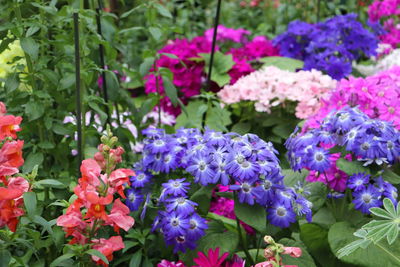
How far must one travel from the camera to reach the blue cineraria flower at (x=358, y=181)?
1.78 metres

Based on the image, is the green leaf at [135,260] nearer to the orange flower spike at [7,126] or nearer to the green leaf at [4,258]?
the green leaf at [4,258]

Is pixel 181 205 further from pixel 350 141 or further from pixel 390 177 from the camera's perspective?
pixel 390 177

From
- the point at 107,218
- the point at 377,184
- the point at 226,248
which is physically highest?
the point at 107,218

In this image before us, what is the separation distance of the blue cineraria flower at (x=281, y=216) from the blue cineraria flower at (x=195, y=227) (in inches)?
7.6

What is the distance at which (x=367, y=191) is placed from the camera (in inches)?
70.6

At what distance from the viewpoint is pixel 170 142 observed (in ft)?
6.17

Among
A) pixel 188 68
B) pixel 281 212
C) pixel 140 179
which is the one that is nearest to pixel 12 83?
pixel 140 179

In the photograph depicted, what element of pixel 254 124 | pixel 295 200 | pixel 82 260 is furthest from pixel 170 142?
pixel 254 124

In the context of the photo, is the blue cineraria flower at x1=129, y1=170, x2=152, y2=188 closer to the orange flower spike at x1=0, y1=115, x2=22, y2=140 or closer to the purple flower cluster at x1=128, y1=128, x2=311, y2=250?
the purple flower cluster at x1=128, y1=128, x2=311, y2=250

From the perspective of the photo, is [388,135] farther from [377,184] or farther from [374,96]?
[374,96]

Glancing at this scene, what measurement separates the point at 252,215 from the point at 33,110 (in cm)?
82

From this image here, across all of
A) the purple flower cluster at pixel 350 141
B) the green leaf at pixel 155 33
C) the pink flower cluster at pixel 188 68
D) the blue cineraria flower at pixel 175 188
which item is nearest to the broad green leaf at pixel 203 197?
the blue cineraria flower at pixel 175 188

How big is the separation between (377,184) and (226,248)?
0.52 m

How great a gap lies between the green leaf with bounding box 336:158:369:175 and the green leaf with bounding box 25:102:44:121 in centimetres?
98
